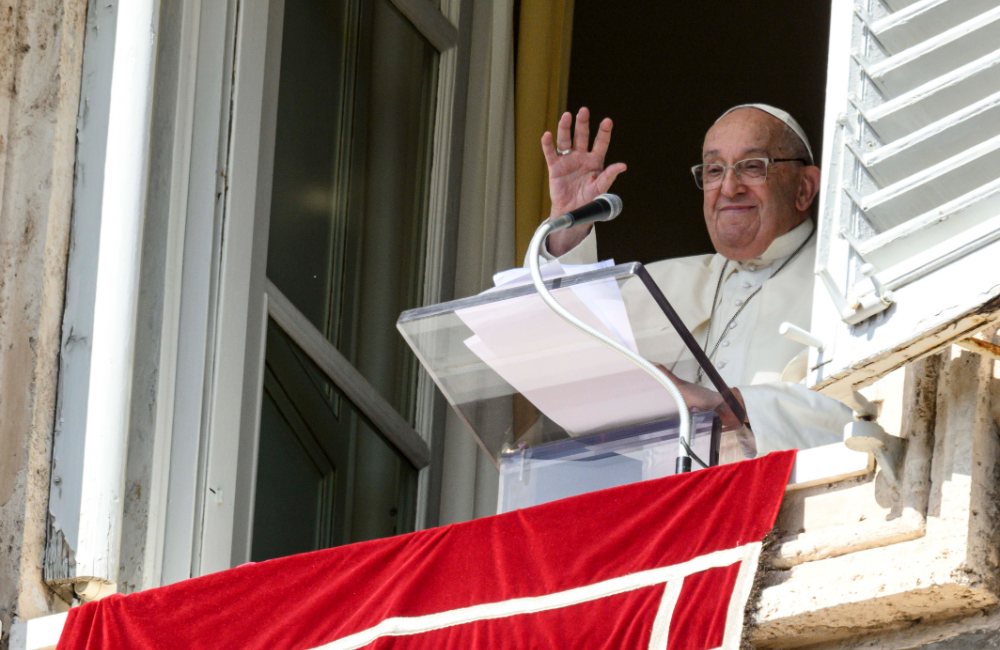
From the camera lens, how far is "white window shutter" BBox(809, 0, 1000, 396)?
2.10 metres

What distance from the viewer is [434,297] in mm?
4305

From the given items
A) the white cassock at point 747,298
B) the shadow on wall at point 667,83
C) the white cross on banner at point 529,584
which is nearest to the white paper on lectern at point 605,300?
the white cross on banner at point 529,584

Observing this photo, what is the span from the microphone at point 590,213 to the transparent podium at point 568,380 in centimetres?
9

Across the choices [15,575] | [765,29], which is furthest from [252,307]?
[765,29]

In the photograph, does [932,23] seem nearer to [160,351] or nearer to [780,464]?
[780,464]

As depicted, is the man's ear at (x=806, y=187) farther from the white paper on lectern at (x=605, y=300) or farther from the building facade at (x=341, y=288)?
the white paper on lectern at (x=605, y=300)

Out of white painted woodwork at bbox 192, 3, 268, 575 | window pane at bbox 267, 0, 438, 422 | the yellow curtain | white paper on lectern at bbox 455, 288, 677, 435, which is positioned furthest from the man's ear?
white paper on lectern at bbox 455, 288, 677, 435

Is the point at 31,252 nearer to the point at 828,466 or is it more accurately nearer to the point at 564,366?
the point at 564,366

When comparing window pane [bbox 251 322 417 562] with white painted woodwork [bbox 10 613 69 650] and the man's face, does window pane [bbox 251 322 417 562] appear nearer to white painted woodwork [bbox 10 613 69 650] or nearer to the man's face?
white painted woodwork [bbox 10 613 69 650]

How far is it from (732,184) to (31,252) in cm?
161

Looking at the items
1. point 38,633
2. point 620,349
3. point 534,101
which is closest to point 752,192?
point 534,101

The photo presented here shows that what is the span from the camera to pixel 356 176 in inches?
165

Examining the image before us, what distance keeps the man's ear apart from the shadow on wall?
8.75ft

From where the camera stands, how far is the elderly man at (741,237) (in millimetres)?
3621
